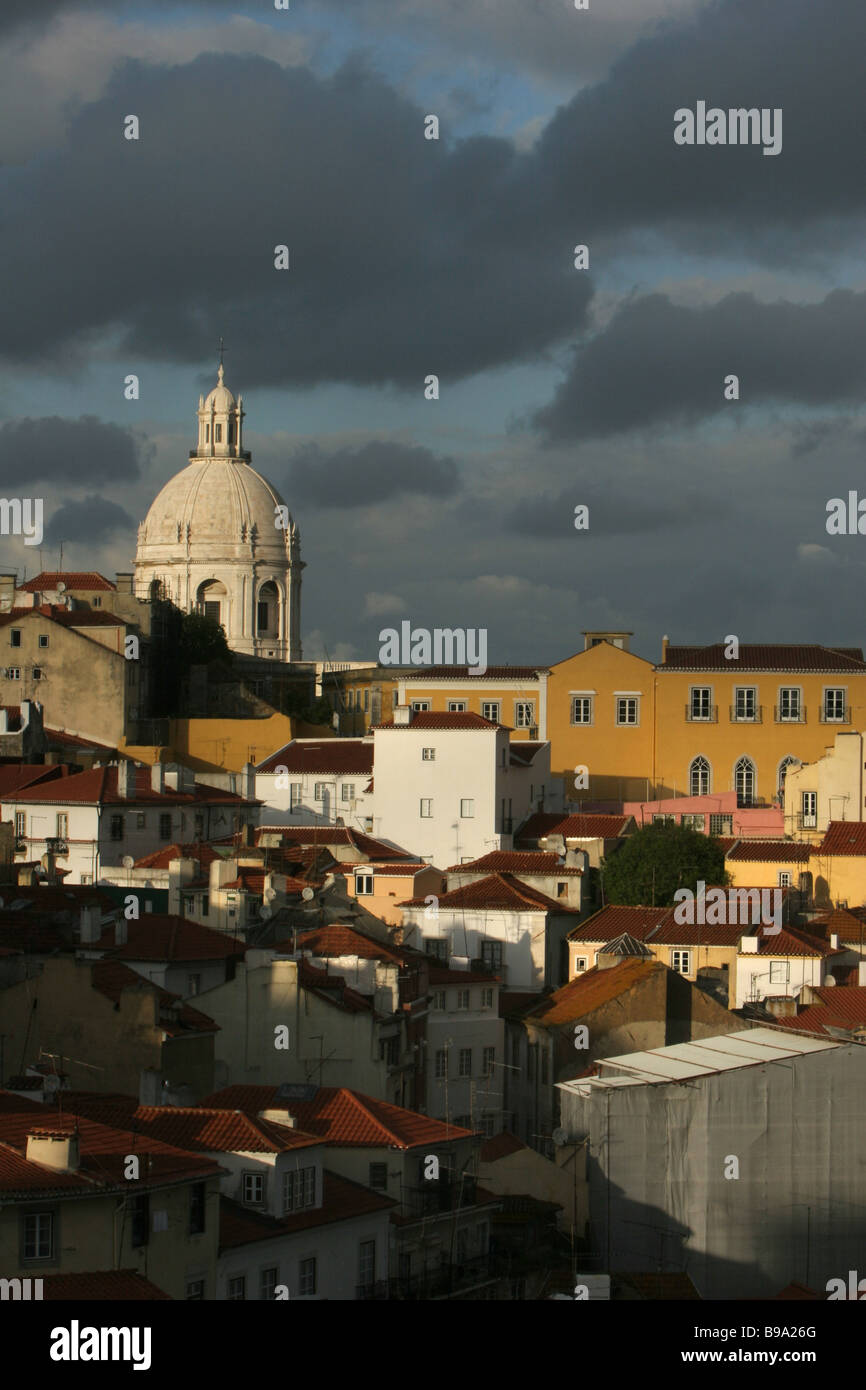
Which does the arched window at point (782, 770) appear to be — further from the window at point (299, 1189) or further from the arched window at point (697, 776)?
the window at point (299, 1189)

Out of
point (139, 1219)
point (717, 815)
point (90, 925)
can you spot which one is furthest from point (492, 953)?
point (139, 1219)

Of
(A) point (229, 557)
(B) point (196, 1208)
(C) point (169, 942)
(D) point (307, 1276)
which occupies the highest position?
(A) point (229, 557)

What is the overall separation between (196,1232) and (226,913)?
84.4 feet

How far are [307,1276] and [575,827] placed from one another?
39.5m

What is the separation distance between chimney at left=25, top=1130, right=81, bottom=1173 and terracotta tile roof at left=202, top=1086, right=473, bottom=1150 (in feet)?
25.1

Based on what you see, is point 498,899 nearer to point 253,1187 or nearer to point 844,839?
point 844,839

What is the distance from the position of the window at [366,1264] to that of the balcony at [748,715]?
49338 mm

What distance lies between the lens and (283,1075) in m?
37.0

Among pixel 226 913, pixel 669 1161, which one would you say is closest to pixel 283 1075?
pixel 669 1161

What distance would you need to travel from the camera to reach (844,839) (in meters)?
60.0

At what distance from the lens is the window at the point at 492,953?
5228 cm

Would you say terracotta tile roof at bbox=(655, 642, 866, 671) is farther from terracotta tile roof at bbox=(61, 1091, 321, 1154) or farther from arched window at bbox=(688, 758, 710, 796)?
terracotta tile roof at bbox=(61, 1091, 321, 1154)
